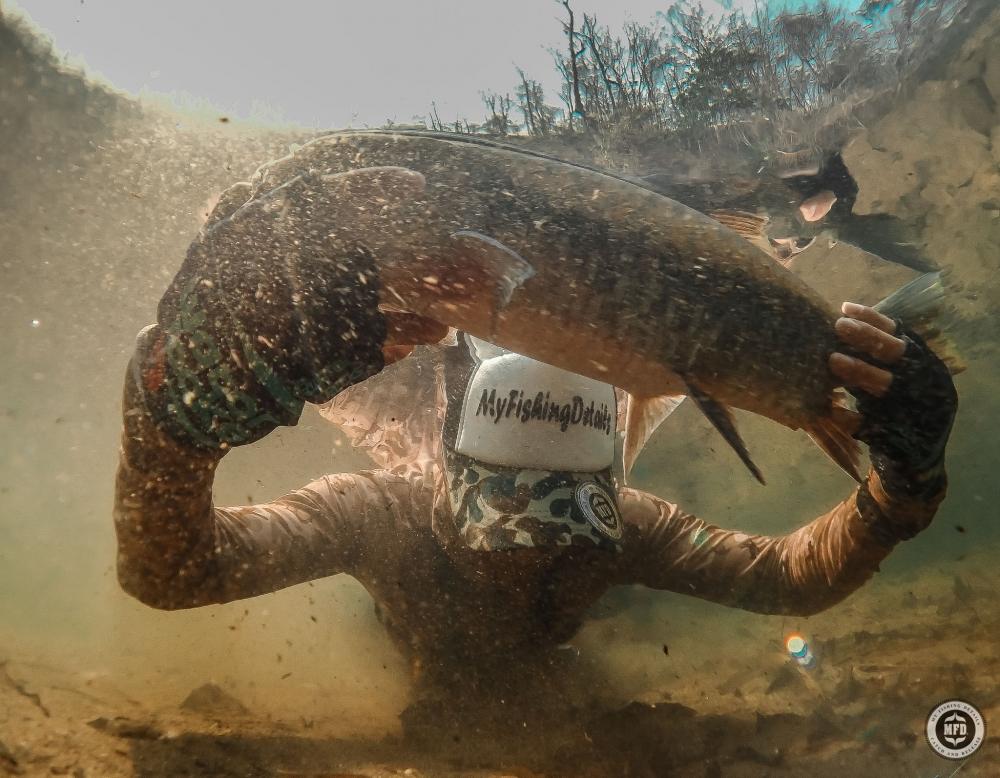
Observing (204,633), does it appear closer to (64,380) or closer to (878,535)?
(878,535)

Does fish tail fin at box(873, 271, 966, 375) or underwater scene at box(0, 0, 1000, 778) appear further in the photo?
fish tail fin at box(873, 271, 966, 375)

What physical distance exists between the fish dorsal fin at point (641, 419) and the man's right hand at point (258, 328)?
126 cm

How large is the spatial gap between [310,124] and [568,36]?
9.83 feet

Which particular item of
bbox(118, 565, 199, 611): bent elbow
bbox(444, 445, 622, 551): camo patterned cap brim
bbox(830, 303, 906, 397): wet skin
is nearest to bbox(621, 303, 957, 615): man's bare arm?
bbox(830, 303, 906, 397): wet skin

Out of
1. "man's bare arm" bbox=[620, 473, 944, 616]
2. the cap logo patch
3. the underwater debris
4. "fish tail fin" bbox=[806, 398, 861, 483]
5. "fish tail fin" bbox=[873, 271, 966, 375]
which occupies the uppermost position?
"fish tail fin" bbox=[873, 271, 966, 375]

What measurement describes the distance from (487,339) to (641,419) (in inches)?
35.6

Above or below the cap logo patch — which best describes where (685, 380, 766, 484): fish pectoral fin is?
above

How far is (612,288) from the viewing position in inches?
82.4

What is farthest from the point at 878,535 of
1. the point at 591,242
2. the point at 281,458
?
the point at 281,458

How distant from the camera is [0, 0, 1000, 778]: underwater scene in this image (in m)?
2.10

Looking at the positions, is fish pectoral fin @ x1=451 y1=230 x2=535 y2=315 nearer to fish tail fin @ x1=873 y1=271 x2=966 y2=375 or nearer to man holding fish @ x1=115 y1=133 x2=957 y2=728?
man holding fish @ x1=115 y1=133 x2=957 y2=728

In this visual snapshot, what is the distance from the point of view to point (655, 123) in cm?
620

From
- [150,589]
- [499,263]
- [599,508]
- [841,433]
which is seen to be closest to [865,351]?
[841,433]

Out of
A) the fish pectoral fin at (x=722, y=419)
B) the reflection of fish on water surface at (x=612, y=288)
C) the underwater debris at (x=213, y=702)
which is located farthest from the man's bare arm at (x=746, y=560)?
the underwater debris at (x=213, y=702)
